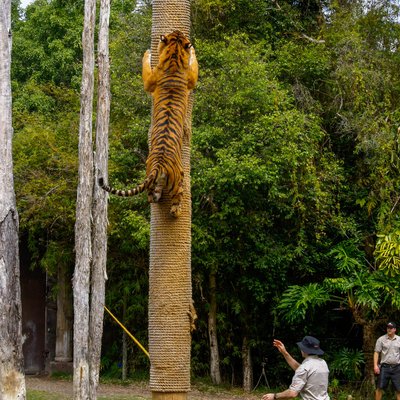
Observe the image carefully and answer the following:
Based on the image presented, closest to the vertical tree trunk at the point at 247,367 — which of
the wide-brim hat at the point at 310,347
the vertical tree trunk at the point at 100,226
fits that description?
the vertical tree trunk at the point at 100,226

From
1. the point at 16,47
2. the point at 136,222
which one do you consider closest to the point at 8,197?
the point at 136,222

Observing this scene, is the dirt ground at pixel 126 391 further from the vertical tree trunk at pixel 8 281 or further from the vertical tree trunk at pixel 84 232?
the vertical tree trunk at pixel 8 281

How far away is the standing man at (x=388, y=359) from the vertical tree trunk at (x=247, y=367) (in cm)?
384

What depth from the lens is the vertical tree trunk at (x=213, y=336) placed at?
607 inches

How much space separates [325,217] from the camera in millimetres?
14164

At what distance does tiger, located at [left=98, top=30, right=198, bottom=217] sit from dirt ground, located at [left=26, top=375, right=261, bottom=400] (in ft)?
28.4

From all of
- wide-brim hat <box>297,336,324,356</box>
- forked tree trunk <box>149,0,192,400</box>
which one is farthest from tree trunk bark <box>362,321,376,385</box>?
forked tree trunk <box>149,0,192,400</box>

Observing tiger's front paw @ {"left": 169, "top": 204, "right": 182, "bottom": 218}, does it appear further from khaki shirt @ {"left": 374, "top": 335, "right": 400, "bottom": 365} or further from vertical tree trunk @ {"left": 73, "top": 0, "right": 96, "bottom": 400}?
vertical tree trunk @ {"left": 73, "top": 0, "right": 96, "bottom": 400}

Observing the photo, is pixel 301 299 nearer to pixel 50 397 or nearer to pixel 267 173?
pixel 267 173

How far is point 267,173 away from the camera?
13266mm

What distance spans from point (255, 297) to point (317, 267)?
1202 millimetres

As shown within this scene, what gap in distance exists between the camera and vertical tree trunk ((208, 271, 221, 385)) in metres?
15.4

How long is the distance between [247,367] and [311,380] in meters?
9.22

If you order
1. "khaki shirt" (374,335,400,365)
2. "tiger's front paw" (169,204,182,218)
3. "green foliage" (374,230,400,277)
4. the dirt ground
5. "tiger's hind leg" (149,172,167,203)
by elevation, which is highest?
"green foliage" (374,230,400,277)
